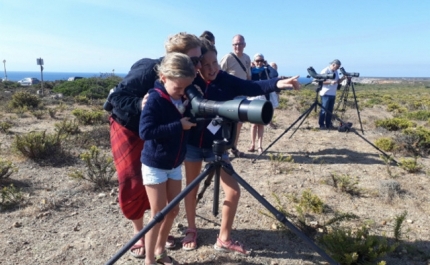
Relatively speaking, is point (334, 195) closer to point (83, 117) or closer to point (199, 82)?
point (199, 82)

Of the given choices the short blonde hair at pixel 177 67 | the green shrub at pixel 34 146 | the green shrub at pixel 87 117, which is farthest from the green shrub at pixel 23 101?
the short blonde hair at pixel 177 67

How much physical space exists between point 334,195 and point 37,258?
9.49ft

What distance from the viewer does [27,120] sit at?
800cm

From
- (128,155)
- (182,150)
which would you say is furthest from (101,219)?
(182,150)

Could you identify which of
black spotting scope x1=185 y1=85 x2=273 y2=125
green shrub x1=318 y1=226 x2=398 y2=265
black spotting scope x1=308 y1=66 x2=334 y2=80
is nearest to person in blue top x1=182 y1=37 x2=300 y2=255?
black spotting scope x1=185 y1=85 x2=273 y2=125

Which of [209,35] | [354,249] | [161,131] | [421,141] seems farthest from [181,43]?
[421,141]

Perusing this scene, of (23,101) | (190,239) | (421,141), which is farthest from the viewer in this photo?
(23,101)

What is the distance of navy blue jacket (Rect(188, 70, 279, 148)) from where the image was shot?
2279 millimetres

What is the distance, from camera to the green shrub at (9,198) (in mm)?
3152

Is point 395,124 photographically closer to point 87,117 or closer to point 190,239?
point 190,239

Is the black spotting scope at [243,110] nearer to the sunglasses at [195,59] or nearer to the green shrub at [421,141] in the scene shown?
the sunglasses at [195,59]

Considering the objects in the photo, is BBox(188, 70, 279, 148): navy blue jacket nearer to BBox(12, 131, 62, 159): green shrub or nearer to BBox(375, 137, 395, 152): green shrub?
BBox(12, 131, 62, 159): green shrub

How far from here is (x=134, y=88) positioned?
6.75 ft

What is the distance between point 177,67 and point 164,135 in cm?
38
